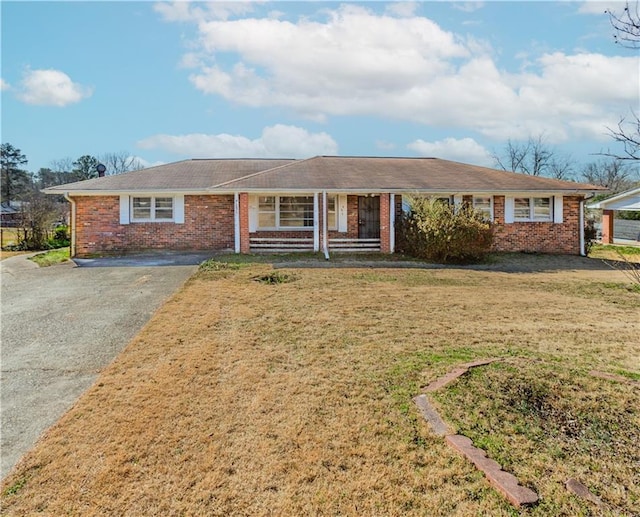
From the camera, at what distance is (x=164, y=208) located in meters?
16.4

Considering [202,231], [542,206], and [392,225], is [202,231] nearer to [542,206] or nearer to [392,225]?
[392,225]

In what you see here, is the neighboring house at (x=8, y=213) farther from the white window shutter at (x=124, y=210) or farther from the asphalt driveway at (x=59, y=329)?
the asphalt driveway at (x=59, y=329)

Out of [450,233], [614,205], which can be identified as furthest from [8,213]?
[614,205]

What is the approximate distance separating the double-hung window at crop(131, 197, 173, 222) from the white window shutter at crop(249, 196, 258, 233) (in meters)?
2.98

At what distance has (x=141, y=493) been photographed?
2.76m

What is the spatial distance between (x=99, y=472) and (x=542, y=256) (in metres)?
16.3

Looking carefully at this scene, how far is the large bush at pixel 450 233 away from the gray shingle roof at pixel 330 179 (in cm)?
184

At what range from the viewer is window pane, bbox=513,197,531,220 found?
17203 mm

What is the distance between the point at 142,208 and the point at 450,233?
1128cm

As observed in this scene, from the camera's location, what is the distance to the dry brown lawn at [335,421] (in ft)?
8.87

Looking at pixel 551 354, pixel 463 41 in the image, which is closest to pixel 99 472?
pixel 551 354

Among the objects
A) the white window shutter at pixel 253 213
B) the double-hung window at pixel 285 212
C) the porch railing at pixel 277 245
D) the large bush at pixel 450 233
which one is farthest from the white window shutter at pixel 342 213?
the large bush at pixel 450 233

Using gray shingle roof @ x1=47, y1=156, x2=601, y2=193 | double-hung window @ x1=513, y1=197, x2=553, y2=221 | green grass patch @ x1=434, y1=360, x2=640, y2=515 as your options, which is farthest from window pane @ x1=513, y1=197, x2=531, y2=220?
green grass patch @ x1=434, y1=360, x2=640, y2=515

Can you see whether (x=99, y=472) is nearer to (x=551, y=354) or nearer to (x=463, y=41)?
(x=551, y=354)
